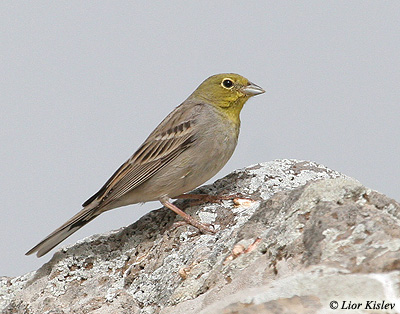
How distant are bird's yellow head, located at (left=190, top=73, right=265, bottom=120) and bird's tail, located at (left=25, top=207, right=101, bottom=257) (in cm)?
180

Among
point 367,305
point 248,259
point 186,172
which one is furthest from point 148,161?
point 367,305

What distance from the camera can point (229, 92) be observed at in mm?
7031

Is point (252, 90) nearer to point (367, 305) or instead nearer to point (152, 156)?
point (152, 156)

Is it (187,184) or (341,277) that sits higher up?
(187,184)

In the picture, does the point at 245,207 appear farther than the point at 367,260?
Yes

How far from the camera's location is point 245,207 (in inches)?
222

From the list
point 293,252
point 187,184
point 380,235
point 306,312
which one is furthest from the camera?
point 187,184

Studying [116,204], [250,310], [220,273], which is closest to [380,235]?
[250,310]

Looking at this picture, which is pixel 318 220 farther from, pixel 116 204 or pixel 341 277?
A: pixel 116 204

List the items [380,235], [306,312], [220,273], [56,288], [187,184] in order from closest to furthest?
[306,312], [380,235], [220,273], [56,288], [187,184]

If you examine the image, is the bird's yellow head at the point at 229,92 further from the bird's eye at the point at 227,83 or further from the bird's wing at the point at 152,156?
the bird's wing at the point at 152,156

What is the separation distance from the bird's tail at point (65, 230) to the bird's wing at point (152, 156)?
0.43 ft

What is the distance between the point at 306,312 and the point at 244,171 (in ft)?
11.5

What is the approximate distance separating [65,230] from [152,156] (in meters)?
1.16
